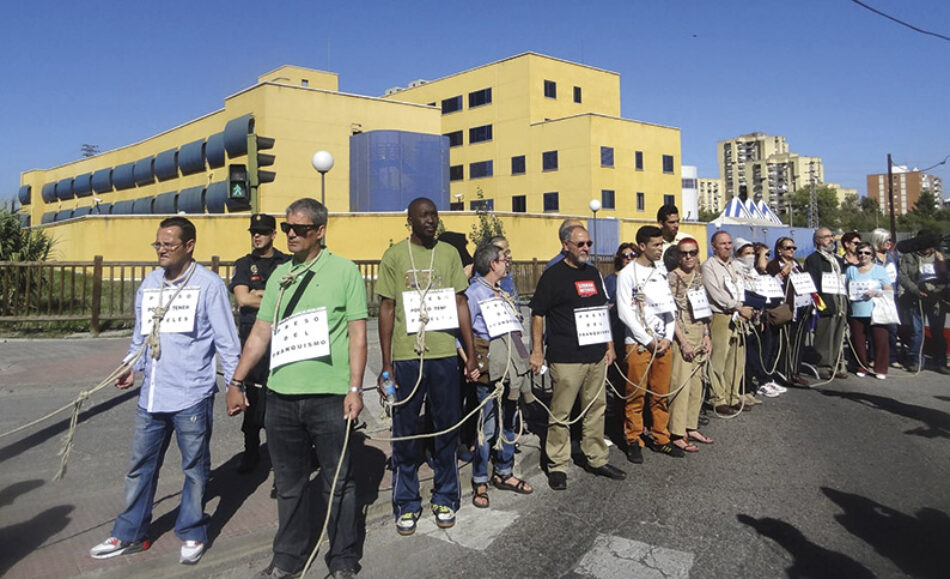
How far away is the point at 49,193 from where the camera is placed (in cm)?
5572

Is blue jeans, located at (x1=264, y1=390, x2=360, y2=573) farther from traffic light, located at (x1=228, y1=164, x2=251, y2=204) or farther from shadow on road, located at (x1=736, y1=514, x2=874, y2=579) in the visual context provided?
traffic light, located at (x1=228, y1=164, x2=251, y2=204)

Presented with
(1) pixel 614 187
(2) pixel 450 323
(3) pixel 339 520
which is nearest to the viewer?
(3) pixel 339 520

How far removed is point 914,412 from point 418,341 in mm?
6536

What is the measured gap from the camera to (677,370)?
634 cm

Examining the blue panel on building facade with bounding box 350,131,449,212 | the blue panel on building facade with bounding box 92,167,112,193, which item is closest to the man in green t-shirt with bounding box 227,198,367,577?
the blue panel on building facade with bounding box 350,131,449,212

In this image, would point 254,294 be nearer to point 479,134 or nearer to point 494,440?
point 494,440

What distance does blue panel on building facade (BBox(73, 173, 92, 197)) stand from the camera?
48.4 metres

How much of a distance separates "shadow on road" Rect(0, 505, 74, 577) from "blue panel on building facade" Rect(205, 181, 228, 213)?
99.1 feet

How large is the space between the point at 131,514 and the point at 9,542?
958 millimetres

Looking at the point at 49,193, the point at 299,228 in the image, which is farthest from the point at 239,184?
the point at 49,193

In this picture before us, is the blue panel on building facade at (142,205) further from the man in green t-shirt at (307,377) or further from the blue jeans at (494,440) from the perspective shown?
the man in green t-shirt at (307,377)

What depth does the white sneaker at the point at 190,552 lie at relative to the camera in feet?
12.5

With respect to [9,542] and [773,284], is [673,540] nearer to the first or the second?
[9,542]

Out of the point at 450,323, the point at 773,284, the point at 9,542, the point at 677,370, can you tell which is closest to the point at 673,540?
the point at 450,323
